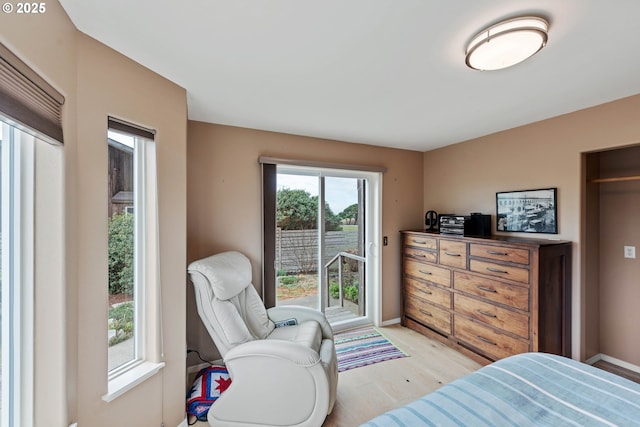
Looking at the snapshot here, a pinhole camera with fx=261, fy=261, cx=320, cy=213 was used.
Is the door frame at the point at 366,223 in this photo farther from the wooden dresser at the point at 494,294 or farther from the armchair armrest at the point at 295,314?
the wooden dresser at the point at 494,294

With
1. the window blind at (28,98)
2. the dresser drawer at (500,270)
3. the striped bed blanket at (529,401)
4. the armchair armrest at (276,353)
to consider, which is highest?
the window blind at (28,98)

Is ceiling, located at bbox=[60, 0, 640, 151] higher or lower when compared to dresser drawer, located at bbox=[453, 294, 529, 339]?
higher

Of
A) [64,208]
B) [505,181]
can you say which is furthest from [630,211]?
[64,208]

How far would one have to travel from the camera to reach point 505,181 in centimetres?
278

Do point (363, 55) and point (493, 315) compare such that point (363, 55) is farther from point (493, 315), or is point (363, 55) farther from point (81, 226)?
point (493, 315)

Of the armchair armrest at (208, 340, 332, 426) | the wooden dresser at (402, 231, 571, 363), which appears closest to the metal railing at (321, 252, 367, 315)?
the wooden dresser at (402, 231, 571, 363)

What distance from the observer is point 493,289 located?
2432 millimetres

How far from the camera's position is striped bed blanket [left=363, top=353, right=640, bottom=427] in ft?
3.35

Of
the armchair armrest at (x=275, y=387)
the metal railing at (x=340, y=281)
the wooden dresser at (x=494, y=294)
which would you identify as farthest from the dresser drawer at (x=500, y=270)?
the armchair armrest at (x=275, y=387)

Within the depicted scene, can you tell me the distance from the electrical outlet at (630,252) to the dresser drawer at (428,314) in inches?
63.6

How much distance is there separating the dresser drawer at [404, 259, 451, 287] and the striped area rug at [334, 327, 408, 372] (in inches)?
34.0

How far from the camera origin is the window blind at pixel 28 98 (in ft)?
2.68

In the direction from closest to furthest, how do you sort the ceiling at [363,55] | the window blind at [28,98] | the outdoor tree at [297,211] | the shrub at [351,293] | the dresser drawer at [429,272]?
1. the window blind at [28,98]
2. the ceiling at [363,55]
3. the dresser drawer at [429,272]
4. the outdoor tree at [297,211]
5. the shrub at [351,293]

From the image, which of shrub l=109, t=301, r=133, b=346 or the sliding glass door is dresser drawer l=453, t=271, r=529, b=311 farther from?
shrub l=109, t=301, r=133, b=346
